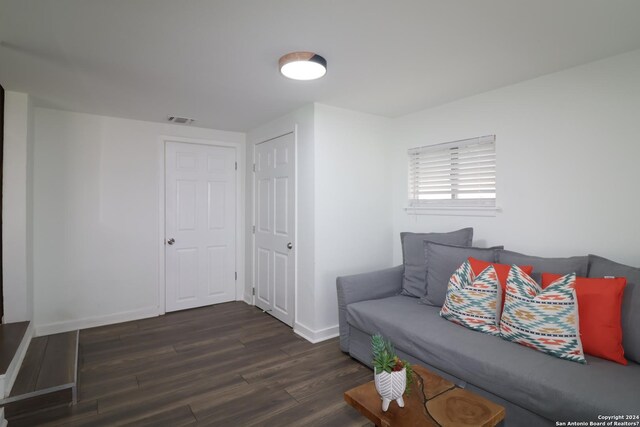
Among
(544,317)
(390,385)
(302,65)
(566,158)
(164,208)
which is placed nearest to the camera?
(390,385)

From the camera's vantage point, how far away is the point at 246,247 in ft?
14.6

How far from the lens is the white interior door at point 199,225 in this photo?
4.02m

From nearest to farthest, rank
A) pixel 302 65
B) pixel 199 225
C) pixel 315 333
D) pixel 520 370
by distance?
pixel 520 370, pixel 302 65, pixel 315 333, pixel 199 225

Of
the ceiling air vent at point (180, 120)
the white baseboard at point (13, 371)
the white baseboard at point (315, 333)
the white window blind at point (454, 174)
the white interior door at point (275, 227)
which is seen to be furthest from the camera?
the ceiling air vent at point (180, 120)

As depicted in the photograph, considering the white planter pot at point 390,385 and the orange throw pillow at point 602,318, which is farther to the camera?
the orange throw pillow at point 602,318

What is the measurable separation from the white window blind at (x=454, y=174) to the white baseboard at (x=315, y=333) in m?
1.58

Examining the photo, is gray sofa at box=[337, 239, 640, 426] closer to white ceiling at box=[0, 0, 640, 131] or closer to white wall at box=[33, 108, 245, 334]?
white ceiling at box=[0, 0, 640, 131]

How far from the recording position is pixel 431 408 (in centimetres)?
147

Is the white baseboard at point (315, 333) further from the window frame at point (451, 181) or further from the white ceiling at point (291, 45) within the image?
the white ceiling at point (291, 45)

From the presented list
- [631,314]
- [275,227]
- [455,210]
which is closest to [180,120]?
[275,227]

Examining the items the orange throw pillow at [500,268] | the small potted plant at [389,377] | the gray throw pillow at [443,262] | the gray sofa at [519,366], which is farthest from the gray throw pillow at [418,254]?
the small potted plant at [389,377]

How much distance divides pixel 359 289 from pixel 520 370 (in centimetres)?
140

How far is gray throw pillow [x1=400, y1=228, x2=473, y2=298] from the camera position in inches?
112

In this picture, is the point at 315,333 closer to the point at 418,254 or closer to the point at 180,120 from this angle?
the point at 418,254
